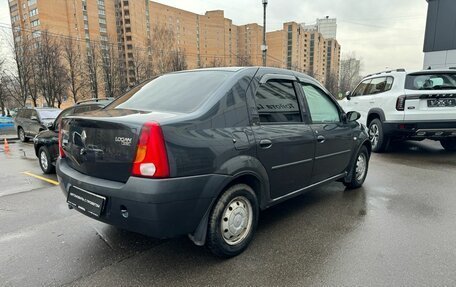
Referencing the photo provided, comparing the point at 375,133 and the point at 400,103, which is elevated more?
the point at 400,103

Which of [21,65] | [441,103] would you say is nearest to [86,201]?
[441,103]

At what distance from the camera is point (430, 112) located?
6598mm

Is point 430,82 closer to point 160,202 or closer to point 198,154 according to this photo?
point 198,154

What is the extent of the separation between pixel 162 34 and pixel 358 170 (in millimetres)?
45738

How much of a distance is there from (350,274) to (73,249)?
2.63 metres

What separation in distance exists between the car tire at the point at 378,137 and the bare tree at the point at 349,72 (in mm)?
68896

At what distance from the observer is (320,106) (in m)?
3.84

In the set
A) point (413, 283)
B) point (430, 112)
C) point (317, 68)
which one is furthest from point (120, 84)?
point (317, 68)

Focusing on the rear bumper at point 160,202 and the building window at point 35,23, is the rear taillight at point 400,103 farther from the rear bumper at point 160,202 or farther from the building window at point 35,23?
the building window at point 35,23

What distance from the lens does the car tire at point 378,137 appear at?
742cm

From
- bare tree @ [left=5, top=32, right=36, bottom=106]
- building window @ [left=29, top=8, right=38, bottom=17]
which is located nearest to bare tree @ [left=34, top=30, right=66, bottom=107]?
bare tree @ [left=5, top=32, right=36, bottom=106]

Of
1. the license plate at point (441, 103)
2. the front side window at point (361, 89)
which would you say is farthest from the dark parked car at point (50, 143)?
the license plate at point (441, 103)

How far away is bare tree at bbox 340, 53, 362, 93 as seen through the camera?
242 ft

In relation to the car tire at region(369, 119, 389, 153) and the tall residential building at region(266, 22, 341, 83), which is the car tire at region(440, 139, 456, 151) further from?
the tall residential building at region(266, 22, 341, 83)
